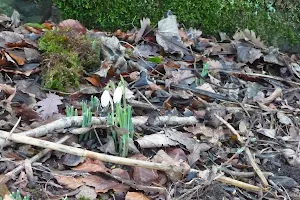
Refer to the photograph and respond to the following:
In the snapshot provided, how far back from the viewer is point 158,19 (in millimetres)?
3715

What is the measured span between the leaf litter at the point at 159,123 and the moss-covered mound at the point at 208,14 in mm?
199

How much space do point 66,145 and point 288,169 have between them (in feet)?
3.57

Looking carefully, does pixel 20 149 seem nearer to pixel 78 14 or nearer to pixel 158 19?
pixel 78 14

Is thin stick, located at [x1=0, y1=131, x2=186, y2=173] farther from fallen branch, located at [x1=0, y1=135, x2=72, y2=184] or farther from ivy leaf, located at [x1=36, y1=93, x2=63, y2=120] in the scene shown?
ivy leaf, located at [x1=36, y1=93, x2=63, y2=120]

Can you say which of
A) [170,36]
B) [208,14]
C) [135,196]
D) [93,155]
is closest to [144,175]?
[135,196]

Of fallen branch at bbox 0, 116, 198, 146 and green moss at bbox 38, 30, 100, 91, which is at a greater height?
green moss at bbox 38, 30, 100, 91

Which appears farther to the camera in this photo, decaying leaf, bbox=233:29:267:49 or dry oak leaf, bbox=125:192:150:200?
decaying leaf, bbox=233:29:267:49

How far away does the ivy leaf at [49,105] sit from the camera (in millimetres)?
2373

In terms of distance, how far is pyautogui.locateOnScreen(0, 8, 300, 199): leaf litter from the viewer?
204 cm

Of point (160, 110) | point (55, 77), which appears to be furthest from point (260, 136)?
point (55, 77)

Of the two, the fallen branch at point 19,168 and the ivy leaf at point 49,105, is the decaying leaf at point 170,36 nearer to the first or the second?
the ivy leaf at point 49,105

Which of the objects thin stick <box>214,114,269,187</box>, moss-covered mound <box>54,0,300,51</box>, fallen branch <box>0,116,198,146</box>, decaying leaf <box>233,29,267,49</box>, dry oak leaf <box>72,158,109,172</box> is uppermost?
moss-covered mound <box>54,0,300,51</box>

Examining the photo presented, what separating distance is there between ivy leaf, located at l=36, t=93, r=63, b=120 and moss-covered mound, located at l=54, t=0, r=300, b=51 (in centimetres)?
125

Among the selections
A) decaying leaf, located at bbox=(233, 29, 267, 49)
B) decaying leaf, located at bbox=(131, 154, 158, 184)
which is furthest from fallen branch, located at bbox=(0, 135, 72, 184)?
decaying leaf, located at bbox=(233, 29, 267, 49)
